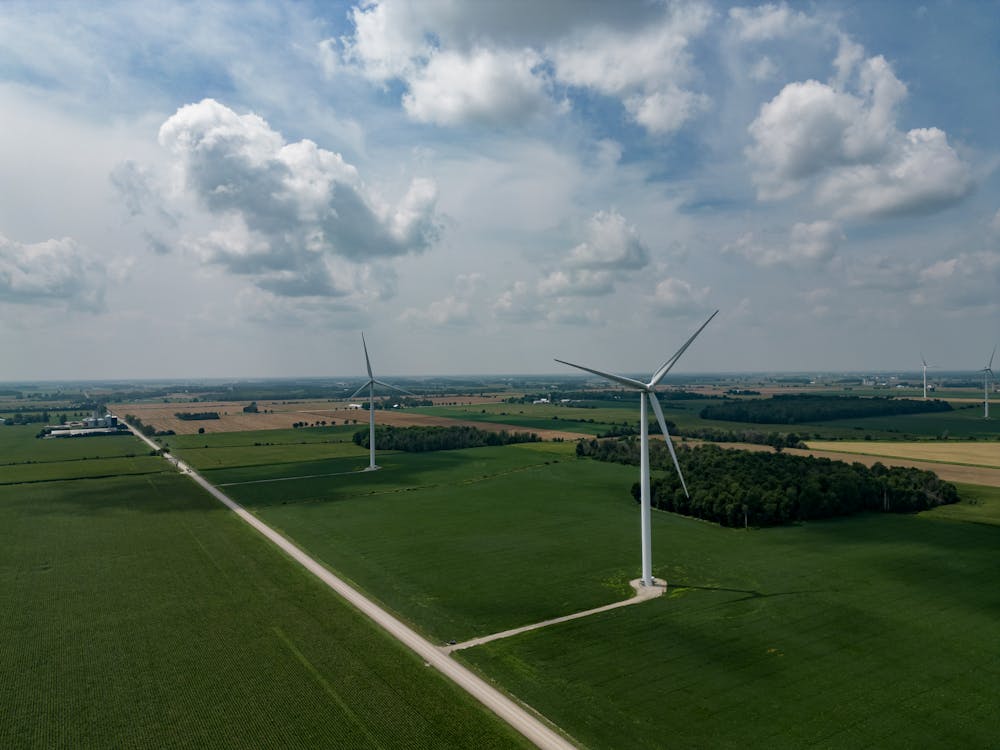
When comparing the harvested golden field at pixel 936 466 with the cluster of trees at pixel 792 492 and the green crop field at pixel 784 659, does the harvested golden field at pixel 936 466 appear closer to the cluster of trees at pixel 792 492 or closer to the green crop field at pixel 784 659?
the cluster of trees at pixel 792 492

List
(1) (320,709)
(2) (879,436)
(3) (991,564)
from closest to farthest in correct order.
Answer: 1. (1) (320,709)
2. (3) (991,564)
3. (2) (879,436)

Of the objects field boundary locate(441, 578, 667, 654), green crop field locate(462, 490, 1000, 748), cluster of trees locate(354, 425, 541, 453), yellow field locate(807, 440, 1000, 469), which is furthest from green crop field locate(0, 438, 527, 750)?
yellow field locate(807, 440, 1000, 469)

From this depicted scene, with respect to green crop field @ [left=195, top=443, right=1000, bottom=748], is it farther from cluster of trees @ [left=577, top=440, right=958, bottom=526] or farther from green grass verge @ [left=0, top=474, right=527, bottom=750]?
green grass verge @ [left=0, top=474, right=527, bottom=750]

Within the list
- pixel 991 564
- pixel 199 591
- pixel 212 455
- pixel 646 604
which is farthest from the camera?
pixel 212 455

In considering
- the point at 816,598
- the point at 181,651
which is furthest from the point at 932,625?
the point at 181,651

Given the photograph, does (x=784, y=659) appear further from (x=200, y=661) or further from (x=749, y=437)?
(x=749, y=437)

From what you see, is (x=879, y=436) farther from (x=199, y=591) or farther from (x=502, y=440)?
(x=199, y=591)
